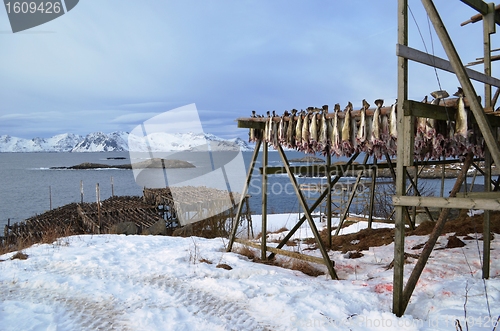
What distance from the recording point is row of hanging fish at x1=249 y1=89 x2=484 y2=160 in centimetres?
433

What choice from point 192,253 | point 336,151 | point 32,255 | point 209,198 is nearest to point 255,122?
point 336,151

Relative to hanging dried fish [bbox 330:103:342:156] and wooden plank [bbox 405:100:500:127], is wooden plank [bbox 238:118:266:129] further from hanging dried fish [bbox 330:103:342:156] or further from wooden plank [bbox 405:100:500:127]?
wooden plank [bbox 405:100:500:127]

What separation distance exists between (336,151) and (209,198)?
16.6m

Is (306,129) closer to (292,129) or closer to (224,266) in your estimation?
(292,129)

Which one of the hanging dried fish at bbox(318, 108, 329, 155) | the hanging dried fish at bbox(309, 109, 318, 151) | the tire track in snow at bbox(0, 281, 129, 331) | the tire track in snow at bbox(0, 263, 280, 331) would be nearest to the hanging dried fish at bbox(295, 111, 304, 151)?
the hanging dried fish at bbox(309, 109, 318, 151)

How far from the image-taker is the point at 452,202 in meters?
3.45

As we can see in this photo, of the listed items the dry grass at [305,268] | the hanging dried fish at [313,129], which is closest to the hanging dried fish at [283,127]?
the hanging dried fish at [313,129]

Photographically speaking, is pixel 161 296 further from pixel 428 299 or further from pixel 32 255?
pixel 32 255

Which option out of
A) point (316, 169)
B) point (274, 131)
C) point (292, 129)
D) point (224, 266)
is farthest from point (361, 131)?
point (224, 266)

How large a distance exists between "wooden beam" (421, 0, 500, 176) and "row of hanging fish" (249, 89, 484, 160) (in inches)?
21.9

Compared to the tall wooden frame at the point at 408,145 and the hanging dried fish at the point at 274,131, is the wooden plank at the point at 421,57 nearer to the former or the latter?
the tall wooden frame at the point at 408,145

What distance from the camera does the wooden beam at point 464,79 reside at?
10.9 ft

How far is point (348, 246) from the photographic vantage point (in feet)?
25.7

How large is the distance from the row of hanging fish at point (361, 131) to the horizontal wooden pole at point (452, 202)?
3.08ft
